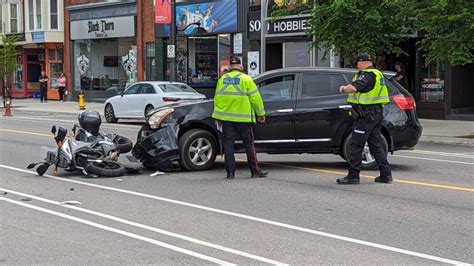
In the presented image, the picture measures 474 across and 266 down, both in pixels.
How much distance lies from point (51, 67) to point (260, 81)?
3250 cm

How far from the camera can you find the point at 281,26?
25.5 meters

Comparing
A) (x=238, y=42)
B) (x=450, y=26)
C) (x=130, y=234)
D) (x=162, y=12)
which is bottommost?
(x=130, y=234)

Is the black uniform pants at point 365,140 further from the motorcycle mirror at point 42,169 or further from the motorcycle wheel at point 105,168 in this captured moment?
the motorcycle mirror at point 42,169

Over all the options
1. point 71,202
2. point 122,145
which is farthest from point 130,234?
point 122,145

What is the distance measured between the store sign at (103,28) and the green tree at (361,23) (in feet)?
55.7

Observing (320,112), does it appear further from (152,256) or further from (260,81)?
(152,256)

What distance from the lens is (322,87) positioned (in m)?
10.7

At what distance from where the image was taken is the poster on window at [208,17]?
28.5 meters

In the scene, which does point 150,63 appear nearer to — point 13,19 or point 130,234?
point 13,19

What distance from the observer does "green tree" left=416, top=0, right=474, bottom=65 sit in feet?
50.6

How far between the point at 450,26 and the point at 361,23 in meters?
2.82

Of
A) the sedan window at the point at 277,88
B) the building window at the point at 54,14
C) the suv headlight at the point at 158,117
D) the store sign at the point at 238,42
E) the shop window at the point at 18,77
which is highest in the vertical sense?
the building window at the point at 54,14

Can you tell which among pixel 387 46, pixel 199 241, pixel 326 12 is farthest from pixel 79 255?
pixel 387 46

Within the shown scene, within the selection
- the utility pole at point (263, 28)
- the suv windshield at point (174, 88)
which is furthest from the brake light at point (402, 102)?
the utility pole at point (263, 28)
